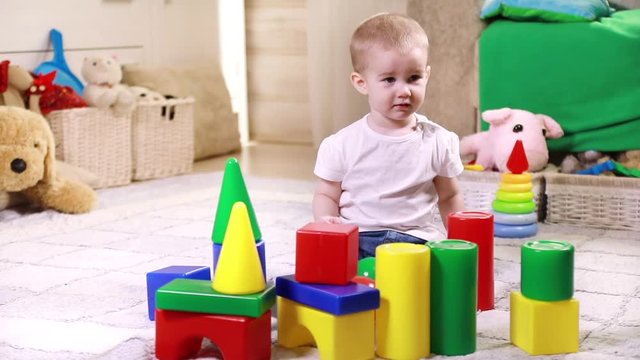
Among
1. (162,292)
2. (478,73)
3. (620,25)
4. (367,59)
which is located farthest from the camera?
(478,73)

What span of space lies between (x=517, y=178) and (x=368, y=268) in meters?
0.82

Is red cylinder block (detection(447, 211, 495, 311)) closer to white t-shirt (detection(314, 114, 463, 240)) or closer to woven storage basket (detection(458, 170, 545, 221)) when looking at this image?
white t-shirt (detection(314, 114, 463, 240))

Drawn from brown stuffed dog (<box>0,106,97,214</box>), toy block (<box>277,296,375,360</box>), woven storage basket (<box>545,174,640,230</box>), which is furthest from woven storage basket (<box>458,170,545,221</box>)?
toy block (<box>277,296,375,360</box>)

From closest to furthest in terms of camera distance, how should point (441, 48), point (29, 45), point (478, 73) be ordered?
point (478, 73)
point (441, 48)
point (29, 45)

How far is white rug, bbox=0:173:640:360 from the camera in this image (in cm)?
139

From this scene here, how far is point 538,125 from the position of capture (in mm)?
2385

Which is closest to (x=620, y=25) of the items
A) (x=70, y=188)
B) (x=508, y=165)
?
(x=508, y=165)

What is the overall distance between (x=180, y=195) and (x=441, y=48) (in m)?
0.92

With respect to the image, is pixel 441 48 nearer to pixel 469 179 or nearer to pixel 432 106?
pixel 432 106

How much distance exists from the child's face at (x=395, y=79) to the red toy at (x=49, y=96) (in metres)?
1.42

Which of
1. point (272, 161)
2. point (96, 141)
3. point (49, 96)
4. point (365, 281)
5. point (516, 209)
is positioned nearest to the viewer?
point (365, 281)

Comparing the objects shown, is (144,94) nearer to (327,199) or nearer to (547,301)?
(327,199)

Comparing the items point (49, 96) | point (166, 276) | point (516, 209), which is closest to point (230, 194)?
point (166, 276)

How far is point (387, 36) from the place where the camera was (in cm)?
157
